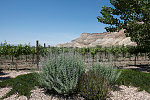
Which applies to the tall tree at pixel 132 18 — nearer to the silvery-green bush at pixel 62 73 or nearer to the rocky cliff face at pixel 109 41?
the silvery-green bush at pixel 62 73

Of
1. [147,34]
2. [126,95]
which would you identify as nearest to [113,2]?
[147,34]

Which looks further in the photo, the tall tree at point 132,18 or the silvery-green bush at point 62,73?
the tall tree at point 132,18

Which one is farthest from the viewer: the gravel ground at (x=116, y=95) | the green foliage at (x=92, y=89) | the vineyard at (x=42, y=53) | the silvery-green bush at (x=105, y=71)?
the vineyard at (x=42, y=53)

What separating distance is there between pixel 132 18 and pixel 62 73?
1049 cm

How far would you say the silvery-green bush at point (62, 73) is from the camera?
3.98 metres

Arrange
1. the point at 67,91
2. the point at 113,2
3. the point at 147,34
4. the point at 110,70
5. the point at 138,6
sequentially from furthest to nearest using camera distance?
the point at 113,2 < the point at 138,6 < the point at 147,34 < the point at 110,70 < the point at 67,91

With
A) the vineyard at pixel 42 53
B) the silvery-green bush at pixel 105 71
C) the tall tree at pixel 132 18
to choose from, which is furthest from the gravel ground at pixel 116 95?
the tall tree at pixel 132 18

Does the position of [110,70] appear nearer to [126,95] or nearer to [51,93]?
[126,95]

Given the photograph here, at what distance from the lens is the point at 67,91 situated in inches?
155

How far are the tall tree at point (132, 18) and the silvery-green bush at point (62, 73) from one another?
8.65 meters

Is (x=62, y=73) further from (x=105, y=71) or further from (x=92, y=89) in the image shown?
(x=105, y=71)

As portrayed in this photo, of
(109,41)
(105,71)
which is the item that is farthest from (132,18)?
(109,41)

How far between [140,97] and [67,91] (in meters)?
2.71

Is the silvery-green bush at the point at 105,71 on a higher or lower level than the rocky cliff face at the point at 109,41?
lower
